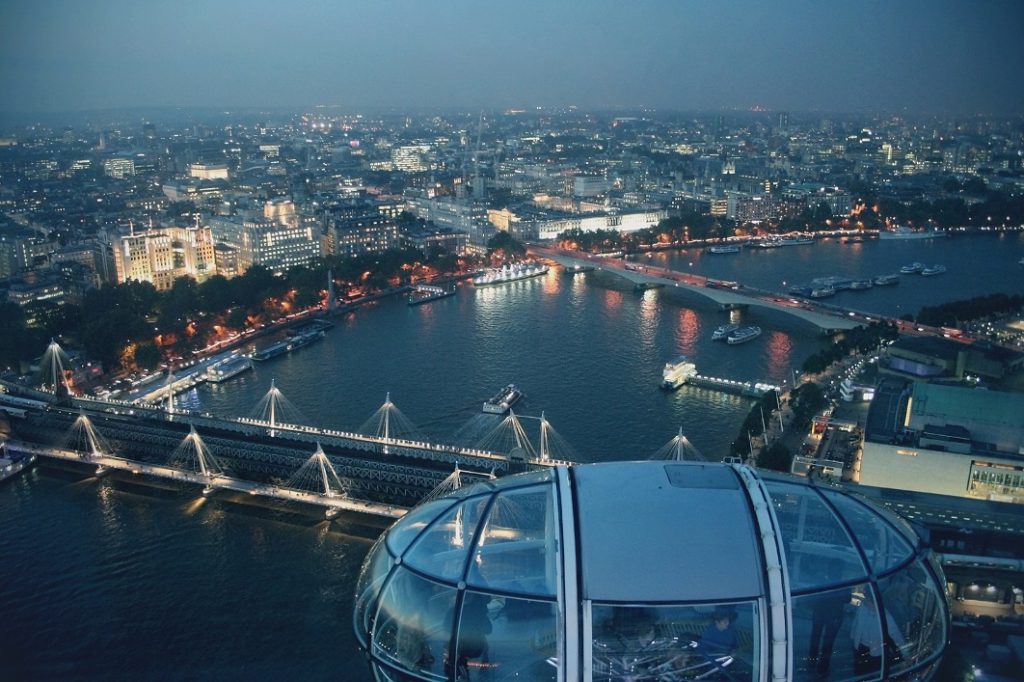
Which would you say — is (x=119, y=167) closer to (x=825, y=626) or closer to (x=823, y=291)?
(x=823, y=291)

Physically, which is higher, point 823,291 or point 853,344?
point 853,344

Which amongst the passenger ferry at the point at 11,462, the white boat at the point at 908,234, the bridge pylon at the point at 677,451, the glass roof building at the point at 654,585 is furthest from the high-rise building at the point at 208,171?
the glass roof building at the point at 654,585

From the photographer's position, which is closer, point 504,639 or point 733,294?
point 504,639

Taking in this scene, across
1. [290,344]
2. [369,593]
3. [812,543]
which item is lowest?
[290,344]

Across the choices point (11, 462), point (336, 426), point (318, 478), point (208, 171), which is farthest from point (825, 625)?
point (208, 171)

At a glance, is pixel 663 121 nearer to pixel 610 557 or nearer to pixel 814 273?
pixel 814 273

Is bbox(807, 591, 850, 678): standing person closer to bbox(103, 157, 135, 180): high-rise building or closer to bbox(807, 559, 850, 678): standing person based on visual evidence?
A: bbox(807, 559, 850, 678): standing person
